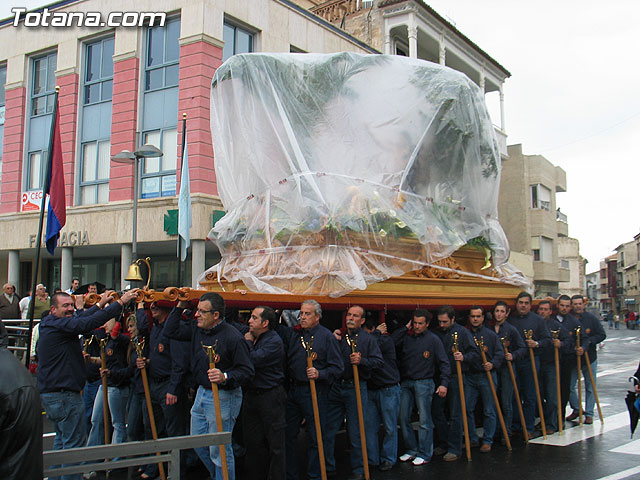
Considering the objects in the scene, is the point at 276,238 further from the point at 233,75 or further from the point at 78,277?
the point at 78,277

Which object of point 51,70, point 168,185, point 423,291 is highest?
point 51,70

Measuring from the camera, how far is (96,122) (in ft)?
66.2

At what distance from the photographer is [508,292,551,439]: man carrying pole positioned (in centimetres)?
868

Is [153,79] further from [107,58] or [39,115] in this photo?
[39,115]

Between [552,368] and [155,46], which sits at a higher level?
[155,46]

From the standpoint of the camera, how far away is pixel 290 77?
29.7 feet

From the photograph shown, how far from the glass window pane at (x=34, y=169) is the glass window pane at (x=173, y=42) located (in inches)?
237

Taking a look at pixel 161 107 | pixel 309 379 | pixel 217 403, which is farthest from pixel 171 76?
pixel 217 403

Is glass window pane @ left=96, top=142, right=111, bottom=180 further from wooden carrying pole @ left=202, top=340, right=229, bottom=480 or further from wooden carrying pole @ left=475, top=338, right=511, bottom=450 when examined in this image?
wooden carrying pole @ left=202, top=340, right=229, bottom=480

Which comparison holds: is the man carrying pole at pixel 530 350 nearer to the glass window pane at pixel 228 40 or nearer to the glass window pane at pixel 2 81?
the glass window pane at pixel 228 40

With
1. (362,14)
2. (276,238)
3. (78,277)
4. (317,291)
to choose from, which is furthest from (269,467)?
(362,14)

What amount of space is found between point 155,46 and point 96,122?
3153mm

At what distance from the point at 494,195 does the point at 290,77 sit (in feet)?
13.1

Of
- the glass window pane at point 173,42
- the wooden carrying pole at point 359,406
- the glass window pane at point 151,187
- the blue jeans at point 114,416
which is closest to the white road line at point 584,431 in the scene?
Answer: the wooden carrying pole at point 359,406
